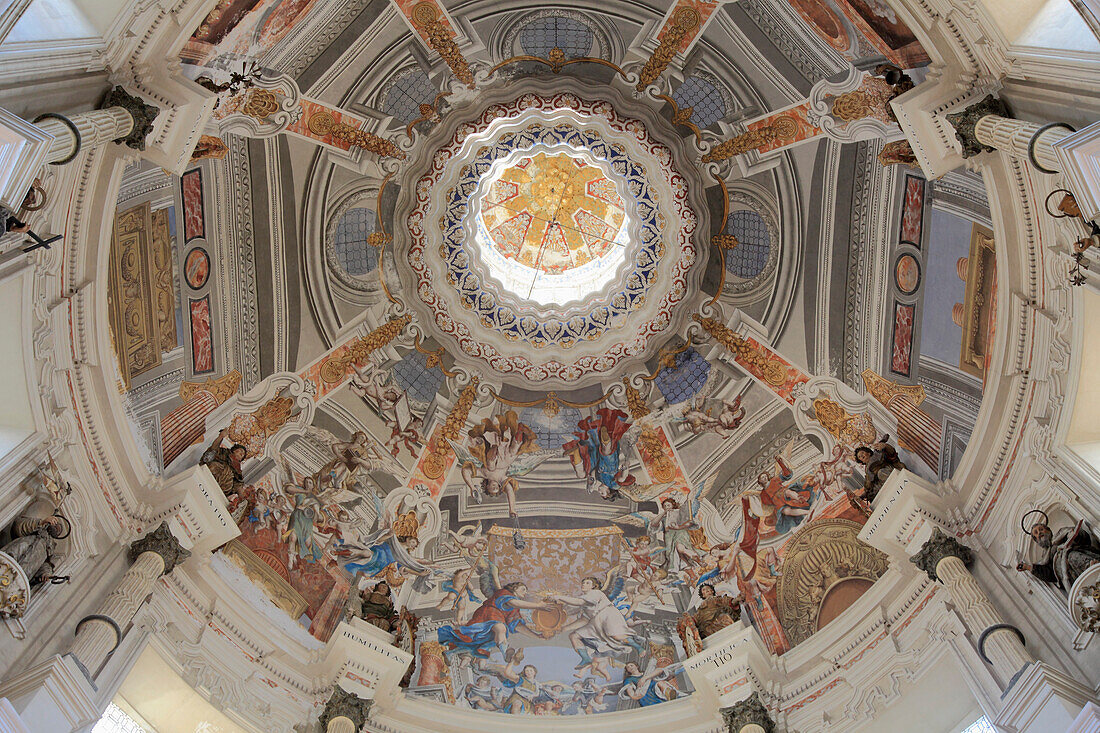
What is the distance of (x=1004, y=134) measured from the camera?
9.36 m

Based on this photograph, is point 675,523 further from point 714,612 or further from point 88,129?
point 88,129

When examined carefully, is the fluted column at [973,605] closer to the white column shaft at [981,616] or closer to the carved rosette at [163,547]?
the white column shaft at [981,616]

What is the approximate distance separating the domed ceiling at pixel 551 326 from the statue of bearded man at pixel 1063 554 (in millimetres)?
2482

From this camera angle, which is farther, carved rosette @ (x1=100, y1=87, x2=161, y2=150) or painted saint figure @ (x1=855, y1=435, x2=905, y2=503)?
painted saint figure @ (x1=855, y1=435, x2=905, y2=503)

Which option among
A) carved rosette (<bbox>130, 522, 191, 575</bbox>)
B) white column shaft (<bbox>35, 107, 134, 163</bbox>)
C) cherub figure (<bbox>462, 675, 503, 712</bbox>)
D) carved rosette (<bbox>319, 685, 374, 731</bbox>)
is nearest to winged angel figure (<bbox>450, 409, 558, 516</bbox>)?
cherub figure (<bbox>462, 675, 503, 712</bbox>)

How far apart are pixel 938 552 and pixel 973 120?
4.92 m

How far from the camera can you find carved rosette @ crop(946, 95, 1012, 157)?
382 inches

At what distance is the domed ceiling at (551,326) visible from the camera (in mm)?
12570

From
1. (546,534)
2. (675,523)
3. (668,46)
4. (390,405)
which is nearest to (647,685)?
(675,523)

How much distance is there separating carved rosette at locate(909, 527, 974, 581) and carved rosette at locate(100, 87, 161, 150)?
10.1 m

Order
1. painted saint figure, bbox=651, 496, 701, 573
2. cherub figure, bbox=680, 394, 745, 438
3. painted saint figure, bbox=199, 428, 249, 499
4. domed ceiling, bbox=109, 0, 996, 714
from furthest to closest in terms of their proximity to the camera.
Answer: cherub figure, bbox=680, 394, 745, 438 → painted saint figure, bbox=651, 496, 701, 573 → domed ceiling, bbox=109, 0, 996, 714 → painted saint figure, bbox=199, 428, 249, 499

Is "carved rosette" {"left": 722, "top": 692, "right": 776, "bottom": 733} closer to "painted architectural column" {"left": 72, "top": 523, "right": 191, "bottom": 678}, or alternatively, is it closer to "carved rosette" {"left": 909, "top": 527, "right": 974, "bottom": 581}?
"carved rosette" {"left": 909, "top": 527, "right": 974, "bottom": 581}

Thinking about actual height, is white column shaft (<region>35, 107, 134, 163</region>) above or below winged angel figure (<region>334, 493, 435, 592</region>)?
Answer: below

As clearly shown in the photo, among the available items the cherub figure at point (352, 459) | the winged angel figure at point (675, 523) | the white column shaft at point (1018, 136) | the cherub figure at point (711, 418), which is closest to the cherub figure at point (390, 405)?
the cherub figure at point (352, 459)
